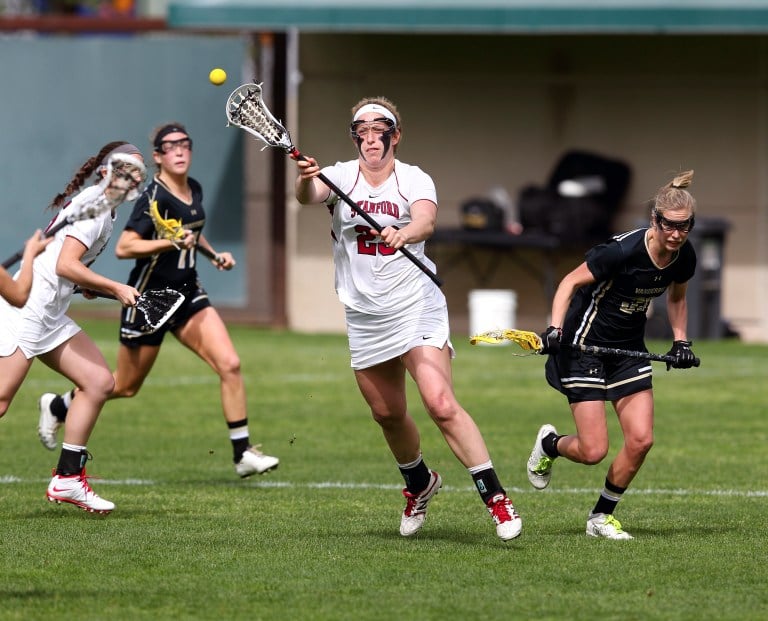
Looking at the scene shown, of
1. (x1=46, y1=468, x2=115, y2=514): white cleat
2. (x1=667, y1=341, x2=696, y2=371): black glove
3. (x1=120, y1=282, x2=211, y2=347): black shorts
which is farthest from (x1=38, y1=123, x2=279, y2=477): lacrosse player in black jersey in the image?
(x1=667, y1=341, x2=696, y2=371): black glove

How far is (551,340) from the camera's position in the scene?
26.7 ft

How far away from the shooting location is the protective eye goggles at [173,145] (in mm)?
10461

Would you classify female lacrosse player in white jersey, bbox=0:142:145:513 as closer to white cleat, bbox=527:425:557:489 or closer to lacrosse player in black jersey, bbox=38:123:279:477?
lacrosse player in black jersey, bbox=38:123:279:477

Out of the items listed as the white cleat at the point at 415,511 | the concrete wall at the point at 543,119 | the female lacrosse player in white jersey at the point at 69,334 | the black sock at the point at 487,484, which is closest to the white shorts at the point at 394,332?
the black sock at the point at 487,484

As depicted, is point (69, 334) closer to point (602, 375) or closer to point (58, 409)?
point (58, 409)

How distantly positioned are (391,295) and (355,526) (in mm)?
1373

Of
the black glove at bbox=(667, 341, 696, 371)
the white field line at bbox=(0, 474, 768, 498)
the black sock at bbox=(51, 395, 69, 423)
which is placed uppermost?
the black glove at bbox=(667, 341, 696, 371)

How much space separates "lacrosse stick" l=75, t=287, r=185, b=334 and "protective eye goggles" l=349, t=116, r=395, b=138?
2306 mm

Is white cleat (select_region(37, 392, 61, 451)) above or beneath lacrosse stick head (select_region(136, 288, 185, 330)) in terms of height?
beneath

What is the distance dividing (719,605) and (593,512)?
178 centimetres

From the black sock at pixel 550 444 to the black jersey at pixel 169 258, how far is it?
277 cm

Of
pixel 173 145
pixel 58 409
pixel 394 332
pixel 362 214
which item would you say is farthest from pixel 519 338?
pixel 58 409

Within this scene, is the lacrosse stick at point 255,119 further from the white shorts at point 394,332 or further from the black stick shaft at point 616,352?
the black stick shaft at point 616,352

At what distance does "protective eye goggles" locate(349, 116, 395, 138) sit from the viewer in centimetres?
822
